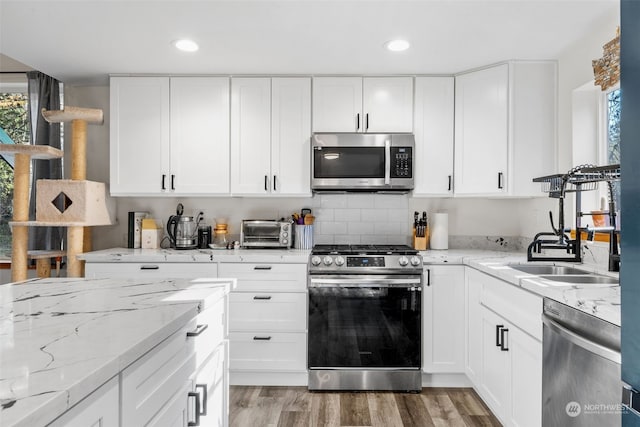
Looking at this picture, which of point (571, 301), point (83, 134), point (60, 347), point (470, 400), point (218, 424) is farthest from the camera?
point (83, 134)

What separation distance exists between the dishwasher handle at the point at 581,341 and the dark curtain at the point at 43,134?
3.63 m

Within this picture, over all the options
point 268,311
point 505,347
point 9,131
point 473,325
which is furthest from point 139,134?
point 505,347

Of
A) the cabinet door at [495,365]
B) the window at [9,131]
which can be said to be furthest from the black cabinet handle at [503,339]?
the window at [9,131]

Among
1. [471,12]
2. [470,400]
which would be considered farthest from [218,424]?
[471,12]

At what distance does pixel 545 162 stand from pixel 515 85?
583 millimetres

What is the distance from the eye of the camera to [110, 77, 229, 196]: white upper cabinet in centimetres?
324

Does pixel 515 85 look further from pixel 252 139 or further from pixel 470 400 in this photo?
pixel 470 400

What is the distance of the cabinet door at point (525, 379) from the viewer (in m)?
1.80

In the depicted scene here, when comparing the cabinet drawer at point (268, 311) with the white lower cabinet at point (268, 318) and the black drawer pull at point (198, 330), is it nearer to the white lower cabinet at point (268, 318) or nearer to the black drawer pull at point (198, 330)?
the white lower cabinet at point (268, 318)

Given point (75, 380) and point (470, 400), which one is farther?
point (470, 400)

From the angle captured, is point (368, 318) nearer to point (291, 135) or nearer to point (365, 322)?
point (365, 322)

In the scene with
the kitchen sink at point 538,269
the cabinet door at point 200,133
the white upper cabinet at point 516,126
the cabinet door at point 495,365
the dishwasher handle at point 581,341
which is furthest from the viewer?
the cabinet door at point 200,133

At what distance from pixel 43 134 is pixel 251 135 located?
1786 mm

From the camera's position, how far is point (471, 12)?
226 centimetres
